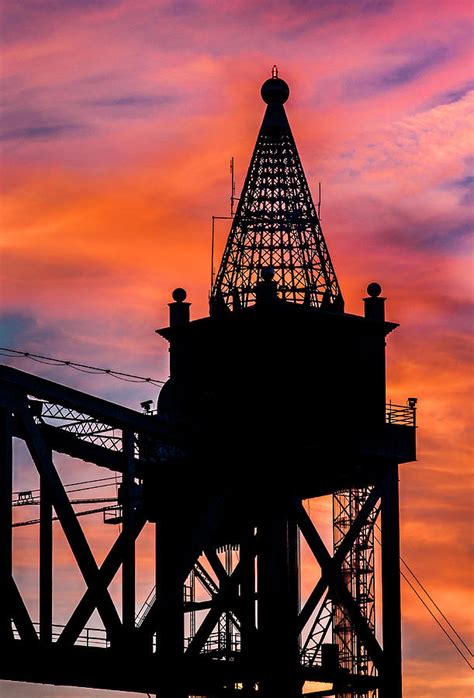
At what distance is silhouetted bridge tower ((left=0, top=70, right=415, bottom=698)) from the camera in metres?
104

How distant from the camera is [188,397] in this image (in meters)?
108

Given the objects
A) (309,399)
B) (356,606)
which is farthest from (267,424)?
(356,606)

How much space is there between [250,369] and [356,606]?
36.0 ft

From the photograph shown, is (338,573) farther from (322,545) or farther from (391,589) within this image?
(391,589)

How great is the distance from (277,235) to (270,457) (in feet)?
30.9

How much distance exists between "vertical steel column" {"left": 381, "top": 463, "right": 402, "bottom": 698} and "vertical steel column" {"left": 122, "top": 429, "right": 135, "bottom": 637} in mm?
12509

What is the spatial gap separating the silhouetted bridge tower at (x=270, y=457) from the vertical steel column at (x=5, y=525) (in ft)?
15.1

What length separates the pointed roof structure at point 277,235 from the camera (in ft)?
353

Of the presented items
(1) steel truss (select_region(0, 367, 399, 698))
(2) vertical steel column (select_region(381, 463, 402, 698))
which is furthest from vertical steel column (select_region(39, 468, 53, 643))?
(2) vertical steel column (select_region(381, 463, 402, 698))

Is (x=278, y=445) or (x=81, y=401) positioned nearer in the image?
(x=81, y=401)

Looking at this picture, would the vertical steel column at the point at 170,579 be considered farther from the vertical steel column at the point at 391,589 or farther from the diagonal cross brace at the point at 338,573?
the vertical steel column at the point at 391,589

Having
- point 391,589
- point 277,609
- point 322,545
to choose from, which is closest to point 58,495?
point 277,609

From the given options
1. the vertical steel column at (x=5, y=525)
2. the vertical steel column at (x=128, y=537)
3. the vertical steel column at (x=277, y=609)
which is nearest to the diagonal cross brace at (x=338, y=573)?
the vertical steel column at (x=277, y=609)

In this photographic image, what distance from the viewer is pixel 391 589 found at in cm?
10762
